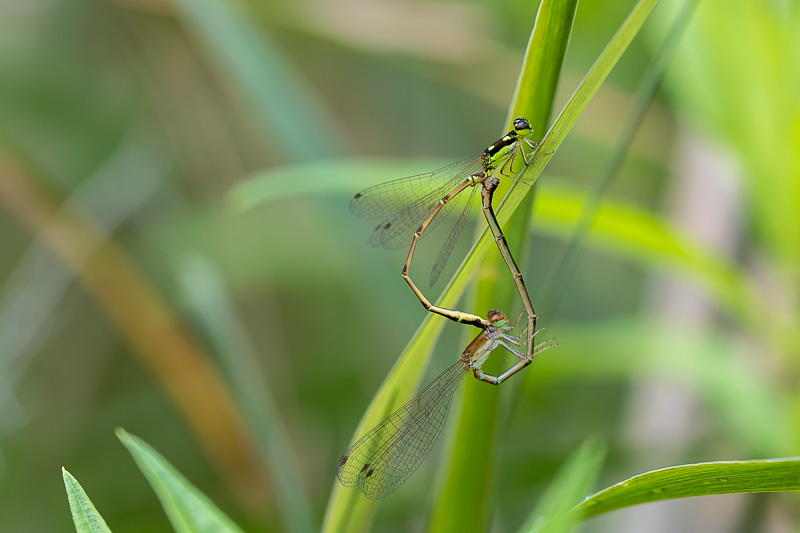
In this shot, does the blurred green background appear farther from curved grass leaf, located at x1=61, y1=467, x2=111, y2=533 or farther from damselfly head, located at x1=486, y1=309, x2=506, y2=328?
curved grass leaf, located at x1=61, y1=467, x2=111, y2=533

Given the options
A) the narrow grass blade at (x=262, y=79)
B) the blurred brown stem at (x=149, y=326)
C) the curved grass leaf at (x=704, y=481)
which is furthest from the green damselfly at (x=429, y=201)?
the blurred brown stem at (x=149, y=326)

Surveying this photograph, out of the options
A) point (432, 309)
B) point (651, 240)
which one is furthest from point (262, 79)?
point (432, 309)

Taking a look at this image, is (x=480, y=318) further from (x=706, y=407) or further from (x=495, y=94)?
(x=495, y=94)

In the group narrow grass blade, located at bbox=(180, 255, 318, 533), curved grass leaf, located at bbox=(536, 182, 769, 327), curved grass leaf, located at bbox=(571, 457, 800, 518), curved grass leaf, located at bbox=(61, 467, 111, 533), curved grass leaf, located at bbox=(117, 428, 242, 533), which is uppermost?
curved grass leaf, located at bbox=(536, 182, 769, 327)

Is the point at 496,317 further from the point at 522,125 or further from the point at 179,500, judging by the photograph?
the point at 179,500

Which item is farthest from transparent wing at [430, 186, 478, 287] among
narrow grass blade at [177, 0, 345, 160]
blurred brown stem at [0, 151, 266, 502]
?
blurred brown stem at [0, 151, 266, 502]

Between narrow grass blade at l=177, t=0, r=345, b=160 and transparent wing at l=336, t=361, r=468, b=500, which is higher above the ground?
narrow grass blade at l=177, t=0, r=345, b=160

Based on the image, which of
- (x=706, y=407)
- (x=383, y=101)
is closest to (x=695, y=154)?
(x=706, y=407)
